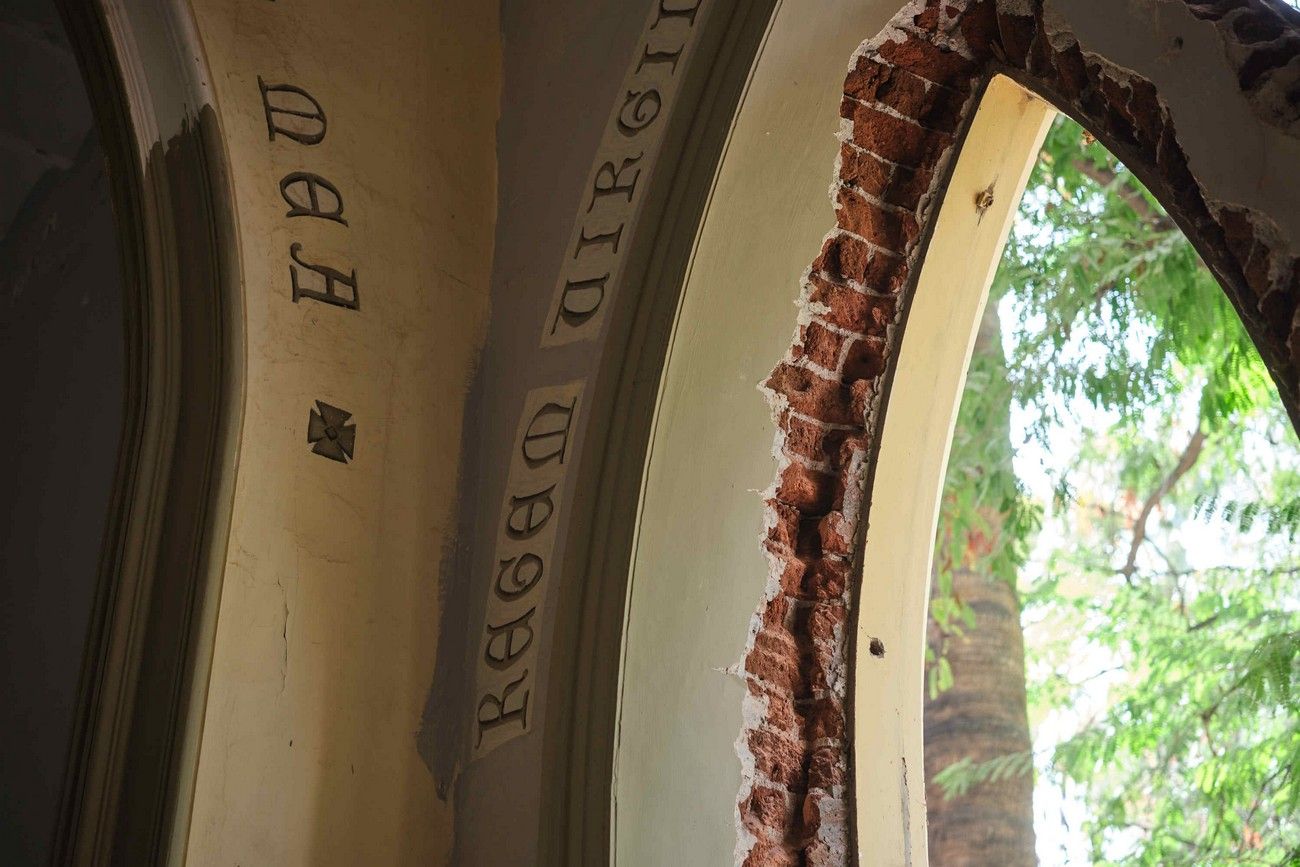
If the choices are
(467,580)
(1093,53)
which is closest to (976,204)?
Answer: (1093,53)

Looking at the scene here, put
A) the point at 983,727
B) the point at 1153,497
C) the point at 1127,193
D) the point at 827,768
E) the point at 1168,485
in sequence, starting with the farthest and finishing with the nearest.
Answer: the point at 1153,497 → the point at 1168,485 → the point at 983,727 → the point at 1127,193 → the point at 827,768

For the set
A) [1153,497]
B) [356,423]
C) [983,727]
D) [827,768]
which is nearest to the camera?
[827,768]

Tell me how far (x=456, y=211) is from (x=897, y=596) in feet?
4.21

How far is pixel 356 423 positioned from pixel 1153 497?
5.31 metres

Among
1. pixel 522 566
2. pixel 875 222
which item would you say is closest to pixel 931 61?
pixel 875 222

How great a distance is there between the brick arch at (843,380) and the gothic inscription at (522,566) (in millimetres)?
406

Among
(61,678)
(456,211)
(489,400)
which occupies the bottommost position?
(61,678)

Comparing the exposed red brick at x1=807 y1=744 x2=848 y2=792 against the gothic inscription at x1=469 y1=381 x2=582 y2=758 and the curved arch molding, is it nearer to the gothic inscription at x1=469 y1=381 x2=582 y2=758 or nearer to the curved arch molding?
the curved arch molding

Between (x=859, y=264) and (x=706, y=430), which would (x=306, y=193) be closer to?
(x=706, y=430)

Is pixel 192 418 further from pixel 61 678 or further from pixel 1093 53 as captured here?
pixel 1093 53

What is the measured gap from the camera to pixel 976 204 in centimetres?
235

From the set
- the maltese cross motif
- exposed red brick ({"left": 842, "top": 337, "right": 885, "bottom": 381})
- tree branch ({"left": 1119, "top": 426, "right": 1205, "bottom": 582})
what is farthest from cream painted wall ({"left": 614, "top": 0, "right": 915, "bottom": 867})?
tree branch ({"left": 1119, "top": 426, "right": 1205, "bottom": 582})

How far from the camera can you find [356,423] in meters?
2.46

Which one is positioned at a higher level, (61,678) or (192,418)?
(192,418)
